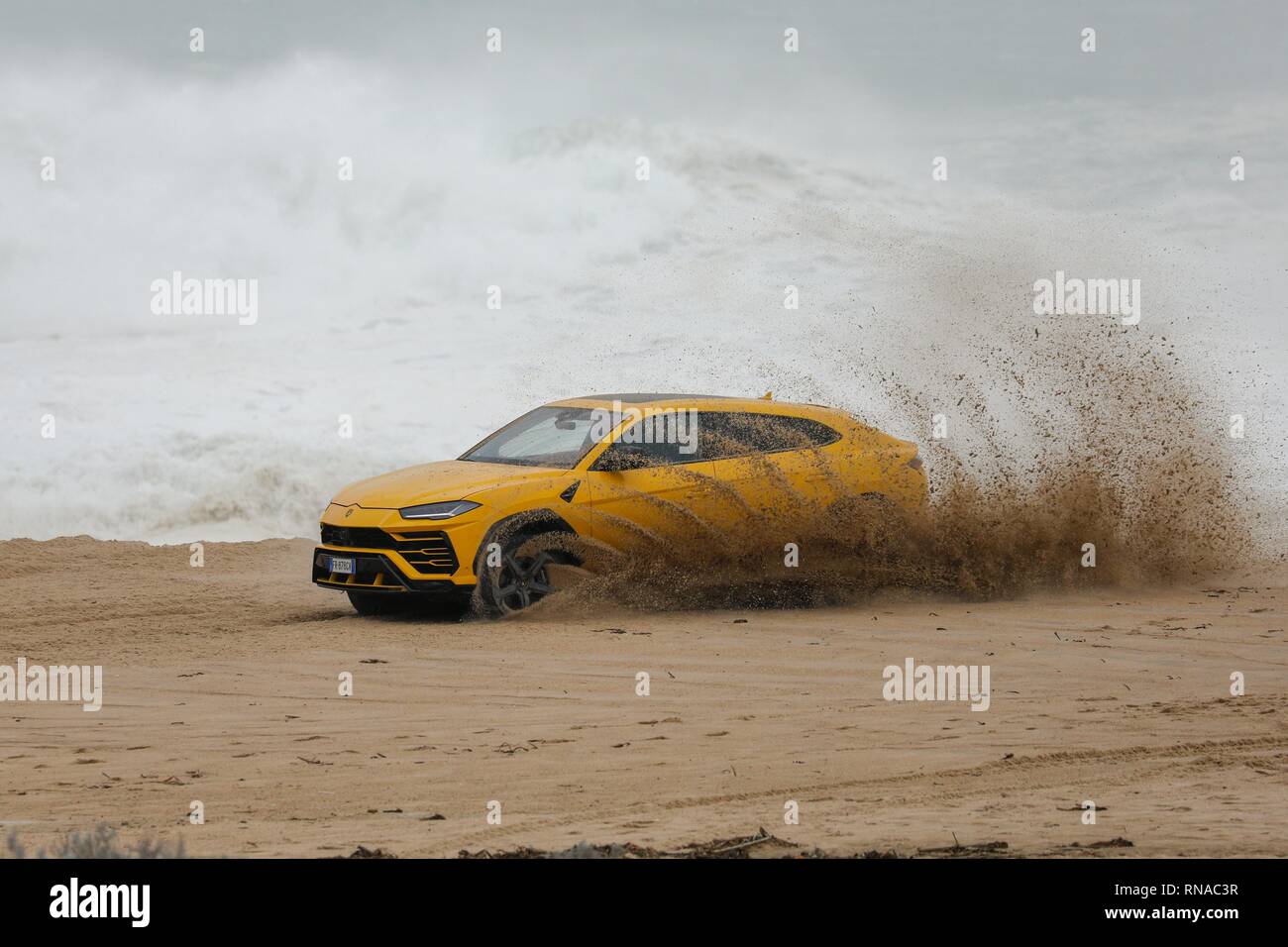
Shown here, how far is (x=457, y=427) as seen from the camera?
2652 centimetres

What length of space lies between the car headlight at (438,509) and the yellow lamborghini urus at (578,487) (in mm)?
10

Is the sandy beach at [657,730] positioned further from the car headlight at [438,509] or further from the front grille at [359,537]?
the car headlight at [438,509]

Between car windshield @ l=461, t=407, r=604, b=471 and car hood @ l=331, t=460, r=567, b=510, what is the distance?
0.18 meters

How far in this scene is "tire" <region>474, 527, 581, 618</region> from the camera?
462 inches

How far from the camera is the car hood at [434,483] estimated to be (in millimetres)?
11711

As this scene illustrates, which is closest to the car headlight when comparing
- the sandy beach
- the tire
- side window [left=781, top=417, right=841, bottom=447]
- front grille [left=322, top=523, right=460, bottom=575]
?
front grille [left=322, top=523, right=460, bottom=575]

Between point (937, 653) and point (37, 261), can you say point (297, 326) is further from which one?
point (937, 653)

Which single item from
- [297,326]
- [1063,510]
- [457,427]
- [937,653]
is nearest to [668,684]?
[937,653]

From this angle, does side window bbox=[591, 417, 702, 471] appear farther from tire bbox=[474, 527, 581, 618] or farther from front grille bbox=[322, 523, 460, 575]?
front grille bbox=[322, 523, 460, 575]

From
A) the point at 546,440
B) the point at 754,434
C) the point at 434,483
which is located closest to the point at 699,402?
the point at 754,434

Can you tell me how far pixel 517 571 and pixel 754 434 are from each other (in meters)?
2.28

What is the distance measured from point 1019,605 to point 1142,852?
747 centimetres

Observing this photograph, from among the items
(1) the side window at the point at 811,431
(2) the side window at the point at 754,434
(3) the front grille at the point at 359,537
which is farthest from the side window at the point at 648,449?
(3) the front grille at the point at 359,537

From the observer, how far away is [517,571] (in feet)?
39.2
